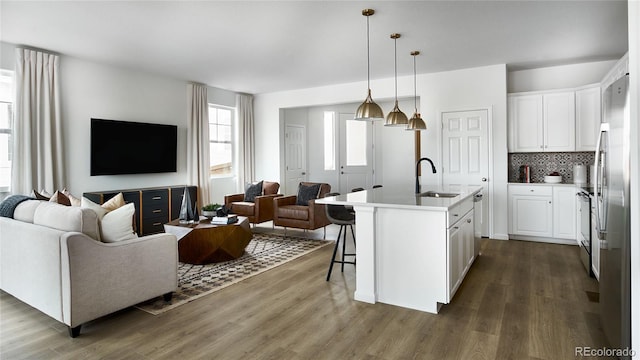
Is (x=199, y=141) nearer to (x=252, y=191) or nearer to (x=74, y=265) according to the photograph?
(x=252, y=191)

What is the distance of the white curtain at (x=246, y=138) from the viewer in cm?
790

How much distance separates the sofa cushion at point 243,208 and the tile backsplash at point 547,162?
14.2 feet

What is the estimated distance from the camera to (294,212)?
5730 millimetres

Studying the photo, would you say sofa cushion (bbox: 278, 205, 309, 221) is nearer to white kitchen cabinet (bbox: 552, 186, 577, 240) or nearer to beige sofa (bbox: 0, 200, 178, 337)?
beige sofa (bbox: 0, 200, 178, 337)

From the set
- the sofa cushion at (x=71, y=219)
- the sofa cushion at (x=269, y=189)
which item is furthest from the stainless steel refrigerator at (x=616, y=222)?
the sofa cushion at (x=269, y=189)

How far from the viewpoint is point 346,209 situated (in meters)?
4.10

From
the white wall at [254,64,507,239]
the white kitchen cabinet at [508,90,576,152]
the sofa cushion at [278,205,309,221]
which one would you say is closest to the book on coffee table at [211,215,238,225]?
the sofa cushion at [278,205,309,221]

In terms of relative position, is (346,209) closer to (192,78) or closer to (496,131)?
(496,131)

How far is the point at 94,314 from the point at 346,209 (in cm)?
250

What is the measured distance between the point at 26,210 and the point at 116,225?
0.92 metres

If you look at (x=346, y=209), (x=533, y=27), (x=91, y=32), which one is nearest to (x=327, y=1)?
(x=346, y=209)

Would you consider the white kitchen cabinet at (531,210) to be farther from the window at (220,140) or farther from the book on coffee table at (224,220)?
the window at (220,140)

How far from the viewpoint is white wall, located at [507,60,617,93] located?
552 centimetres

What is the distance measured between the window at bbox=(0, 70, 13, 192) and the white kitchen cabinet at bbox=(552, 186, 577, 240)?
742 centimetres
